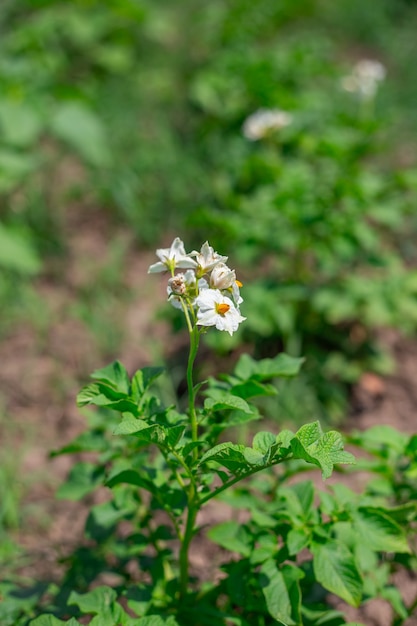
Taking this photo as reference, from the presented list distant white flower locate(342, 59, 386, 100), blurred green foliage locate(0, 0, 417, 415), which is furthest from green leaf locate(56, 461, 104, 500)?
distant white flower locate(342, 59, 386, 100)

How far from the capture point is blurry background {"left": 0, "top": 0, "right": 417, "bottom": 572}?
2.63 m

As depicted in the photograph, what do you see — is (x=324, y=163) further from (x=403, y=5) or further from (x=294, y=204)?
(x=403, y=5)

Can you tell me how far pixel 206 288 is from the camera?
55.5 inches

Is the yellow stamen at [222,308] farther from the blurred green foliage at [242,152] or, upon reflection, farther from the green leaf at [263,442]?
the blurred green foliage at [242,152]

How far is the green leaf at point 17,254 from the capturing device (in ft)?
10.5

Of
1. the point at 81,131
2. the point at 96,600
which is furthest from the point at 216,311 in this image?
the point at 81,131

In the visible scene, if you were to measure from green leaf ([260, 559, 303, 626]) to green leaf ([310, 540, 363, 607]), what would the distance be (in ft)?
0.16

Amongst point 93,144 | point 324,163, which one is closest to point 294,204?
point 324,163

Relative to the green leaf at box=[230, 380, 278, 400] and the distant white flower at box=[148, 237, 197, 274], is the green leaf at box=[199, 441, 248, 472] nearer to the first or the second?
the green leaf at box=[230, 380, 278, 400]

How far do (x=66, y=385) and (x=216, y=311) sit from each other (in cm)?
162

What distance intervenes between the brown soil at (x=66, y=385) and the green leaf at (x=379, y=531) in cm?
54

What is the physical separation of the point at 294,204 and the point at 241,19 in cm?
277

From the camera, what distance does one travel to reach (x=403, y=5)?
18.7ft

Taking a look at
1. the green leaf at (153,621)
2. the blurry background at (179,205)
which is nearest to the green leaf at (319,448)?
the green leaf at (153,621)
